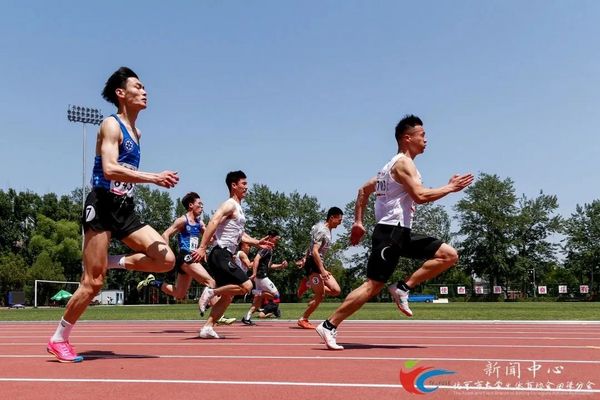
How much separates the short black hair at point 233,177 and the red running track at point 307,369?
2.42 meters

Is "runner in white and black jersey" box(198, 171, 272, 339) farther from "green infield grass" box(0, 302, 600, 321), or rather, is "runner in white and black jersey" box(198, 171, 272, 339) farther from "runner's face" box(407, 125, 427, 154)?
→ "green infield grass" box(0, 302, 600, 321)

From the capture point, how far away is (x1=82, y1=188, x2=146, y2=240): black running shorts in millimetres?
5852

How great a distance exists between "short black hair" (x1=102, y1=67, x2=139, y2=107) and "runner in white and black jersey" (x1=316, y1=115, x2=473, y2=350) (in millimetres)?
2884

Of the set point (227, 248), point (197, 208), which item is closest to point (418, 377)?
point (227, 248)

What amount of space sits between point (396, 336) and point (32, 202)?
285 feet

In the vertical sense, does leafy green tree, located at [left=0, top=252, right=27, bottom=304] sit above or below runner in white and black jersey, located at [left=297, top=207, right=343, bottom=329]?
below

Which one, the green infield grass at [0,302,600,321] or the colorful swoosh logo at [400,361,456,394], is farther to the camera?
the green infield grass at [0,302,600,321]

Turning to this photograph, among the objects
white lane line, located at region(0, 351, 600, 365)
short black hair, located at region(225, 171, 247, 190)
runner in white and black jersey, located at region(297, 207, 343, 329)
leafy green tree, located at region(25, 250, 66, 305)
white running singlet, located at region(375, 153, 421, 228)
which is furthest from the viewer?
leafy green tree, located at region(25, 250, 66, 305)

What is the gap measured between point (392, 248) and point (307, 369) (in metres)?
2.12

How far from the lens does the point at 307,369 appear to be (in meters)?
5.03

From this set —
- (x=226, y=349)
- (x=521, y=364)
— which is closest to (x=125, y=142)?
(x=226, y=349)

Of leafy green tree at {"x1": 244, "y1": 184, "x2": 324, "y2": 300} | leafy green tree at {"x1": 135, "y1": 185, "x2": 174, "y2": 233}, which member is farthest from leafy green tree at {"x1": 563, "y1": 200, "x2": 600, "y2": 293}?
leafy green tree at {"x1": 135, "y1": 185, "x2": 174, "y2": 233}

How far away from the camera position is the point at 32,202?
3435 inches

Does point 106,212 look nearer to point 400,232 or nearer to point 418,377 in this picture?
point 400,232
